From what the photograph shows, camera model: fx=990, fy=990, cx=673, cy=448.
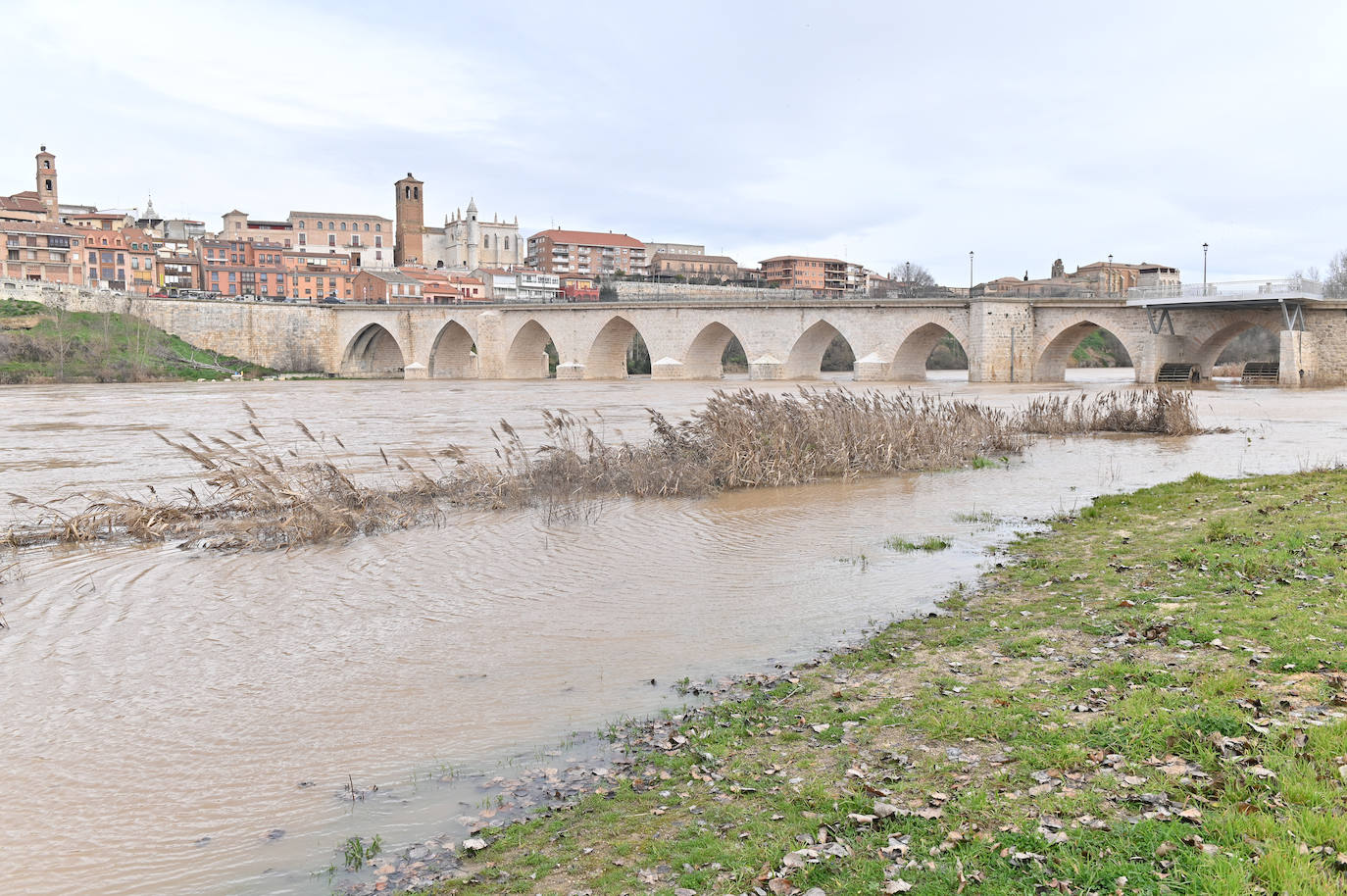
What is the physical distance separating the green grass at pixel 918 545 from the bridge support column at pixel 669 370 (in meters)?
49.8

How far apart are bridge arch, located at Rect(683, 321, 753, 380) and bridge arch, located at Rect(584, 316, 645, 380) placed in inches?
180

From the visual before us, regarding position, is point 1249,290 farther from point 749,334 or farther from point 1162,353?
point 749,334

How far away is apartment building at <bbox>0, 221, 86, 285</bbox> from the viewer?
74812 mm

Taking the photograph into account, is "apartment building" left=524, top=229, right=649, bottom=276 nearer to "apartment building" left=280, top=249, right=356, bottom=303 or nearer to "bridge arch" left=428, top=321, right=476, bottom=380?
"apartment building" left=280, top=249, right=356, bottom=303

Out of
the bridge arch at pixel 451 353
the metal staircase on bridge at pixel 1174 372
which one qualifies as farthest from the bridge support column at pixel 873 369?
the bridge arch at pixel 451 353

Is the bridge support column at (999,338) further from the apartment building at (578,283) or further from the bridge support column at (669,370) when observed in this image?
the apartment building at (578,283)

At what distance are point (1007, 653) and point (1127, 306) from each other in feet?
140

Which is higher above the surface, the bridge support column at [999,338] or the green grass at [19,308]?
the green grass at [19,308]

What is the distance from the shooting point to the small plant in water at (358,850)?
4.12 m

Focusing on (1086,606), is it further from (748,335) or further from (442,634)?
(748,335)

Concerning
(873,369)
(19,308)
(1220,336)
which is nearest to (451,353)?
(19,308)

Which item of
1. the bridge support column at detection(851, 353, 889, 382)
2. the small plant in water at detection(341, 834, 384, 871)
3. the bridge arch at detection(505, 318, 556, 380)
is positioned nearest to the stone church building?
the bridge arch at detection(505, 318, 556, 380)

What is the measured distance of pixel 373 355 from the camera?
257 feet

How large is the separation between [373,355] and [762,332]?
36484 millimetres
